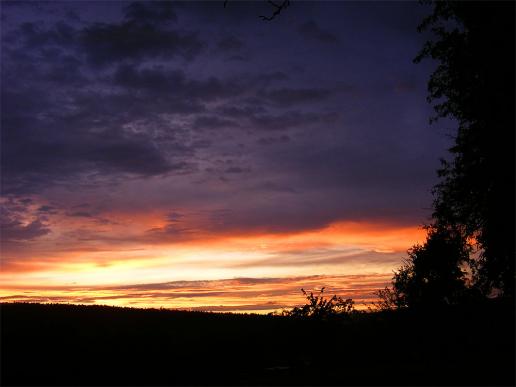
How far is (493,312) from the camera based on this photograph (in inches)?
1222

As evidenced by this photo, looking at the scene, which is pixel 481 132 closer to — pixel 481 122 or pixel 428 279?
pixel 481 122

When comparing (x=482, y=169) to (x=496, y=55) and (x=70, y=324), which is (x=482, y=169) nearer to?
(x=496, y=55)

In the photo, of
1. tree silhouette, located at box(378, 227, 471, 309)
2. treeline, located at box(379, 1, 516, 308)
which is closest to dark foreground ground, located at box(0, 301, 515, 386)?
treeline, located at box(379, 1, 516, 308)

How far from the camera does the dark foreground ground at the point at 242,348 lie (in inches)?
719

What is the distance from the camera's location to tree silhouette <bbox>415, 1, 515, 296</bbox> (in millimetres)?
23969

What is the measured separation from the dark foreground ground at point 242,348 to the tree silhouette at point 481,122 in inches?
208

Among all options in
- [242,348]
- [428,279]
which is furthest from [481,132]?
[428,279]

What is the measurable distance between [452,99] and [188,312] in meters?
17.3

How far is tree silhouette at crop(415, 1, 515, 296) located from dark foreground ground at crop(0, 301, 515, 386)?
5294mm

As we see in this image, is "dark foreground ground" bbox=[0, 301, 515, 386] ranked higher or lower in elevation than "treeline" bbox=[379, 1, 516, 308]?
lower

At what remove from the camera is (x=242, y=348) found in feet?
81.2

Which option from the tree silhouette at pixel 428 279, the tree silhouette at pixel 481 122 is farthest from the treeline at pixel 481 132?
the tree silhouette at pixel 428 279

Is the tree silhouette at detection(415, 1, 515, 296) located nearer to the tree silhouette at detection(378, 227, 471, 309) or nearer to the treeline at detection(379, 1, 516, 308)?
the treeline at detection(379, 1, 516, 308)

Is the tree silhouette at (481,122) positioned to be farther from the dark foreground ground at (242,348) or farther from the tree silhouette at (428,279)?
the tree silhouette at (428,279)
